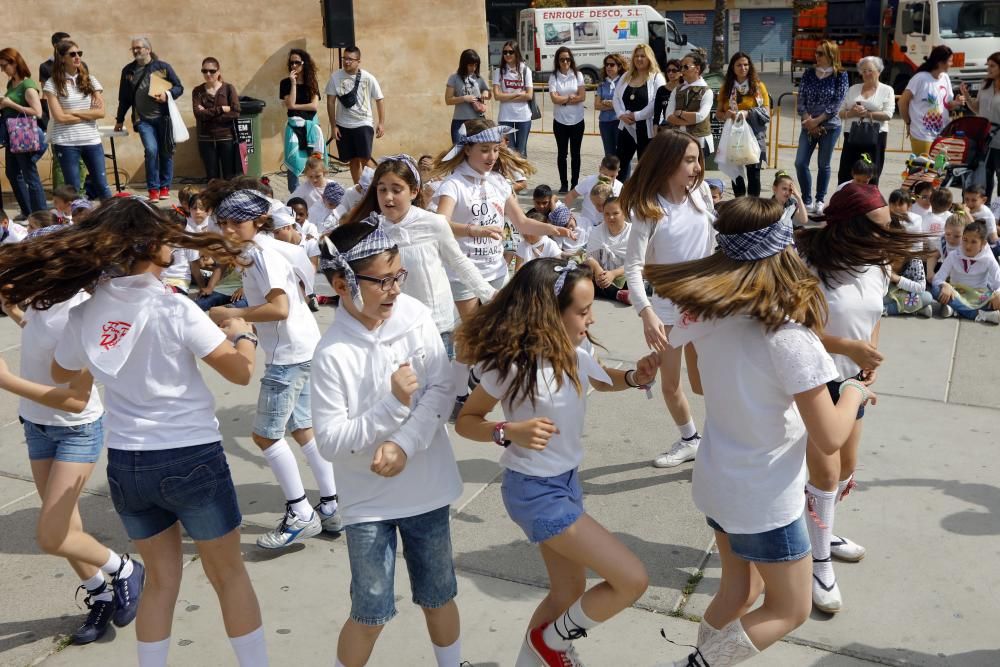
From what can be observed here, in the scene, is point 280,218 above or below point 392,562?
above

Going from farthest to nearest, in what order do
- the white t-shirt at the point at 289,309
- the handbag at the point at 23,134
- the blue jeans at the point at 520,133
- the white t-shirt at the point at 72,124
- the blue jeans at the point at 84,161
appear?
the blue jeans at the point at 520,133
the blue jeans at the point at 84,161
the white t-shirt at the point at 72,124
the handbag at the point at 23,134
the white t-shirt at the point at 289,309

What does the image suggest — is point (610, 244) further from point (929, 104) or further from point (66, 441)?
point (66, 441)

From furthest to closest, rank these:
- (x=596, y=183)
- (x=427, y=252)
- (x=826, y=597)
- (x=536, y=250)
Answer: (x=596, y=183) < (x=536, y=250) < (x=427, y=252) < (x=826, y=597)

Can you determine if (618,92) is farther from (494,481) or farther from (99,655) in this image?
(99,655)


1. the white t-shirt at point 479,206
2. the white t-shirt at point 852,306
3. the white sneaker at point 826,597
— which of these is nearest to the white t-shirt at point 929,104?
→ the white t-shirt at point 479,206

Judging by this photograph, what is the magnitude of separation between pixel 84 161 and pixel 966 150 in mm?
9546

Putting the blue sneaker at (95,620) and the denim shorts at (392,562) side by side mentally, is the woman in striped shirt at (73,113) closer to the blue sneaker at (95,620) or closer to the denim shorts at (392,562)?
the blue sneaker at (95,620)

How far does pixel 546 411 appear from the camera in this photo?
10.6ft

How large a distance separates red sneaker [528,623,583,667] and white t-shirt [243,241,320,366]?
1786 millimetres

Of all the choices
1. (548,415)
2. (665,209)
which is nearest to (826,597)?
(548,415)

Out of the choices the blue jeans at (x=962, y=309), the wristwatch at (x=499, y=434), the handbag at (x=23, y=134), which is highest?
the handbag at (x=23, y=134)

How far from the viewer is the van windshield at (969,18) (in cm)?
2183

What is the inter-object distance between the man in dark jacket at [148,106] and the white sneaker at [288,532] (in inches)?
315

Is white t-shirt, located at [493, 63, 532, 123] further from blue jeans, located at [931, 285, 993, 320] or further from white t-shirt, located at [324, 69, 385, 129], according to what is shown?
blue jeans, located at [931, 285, 993, 320]
